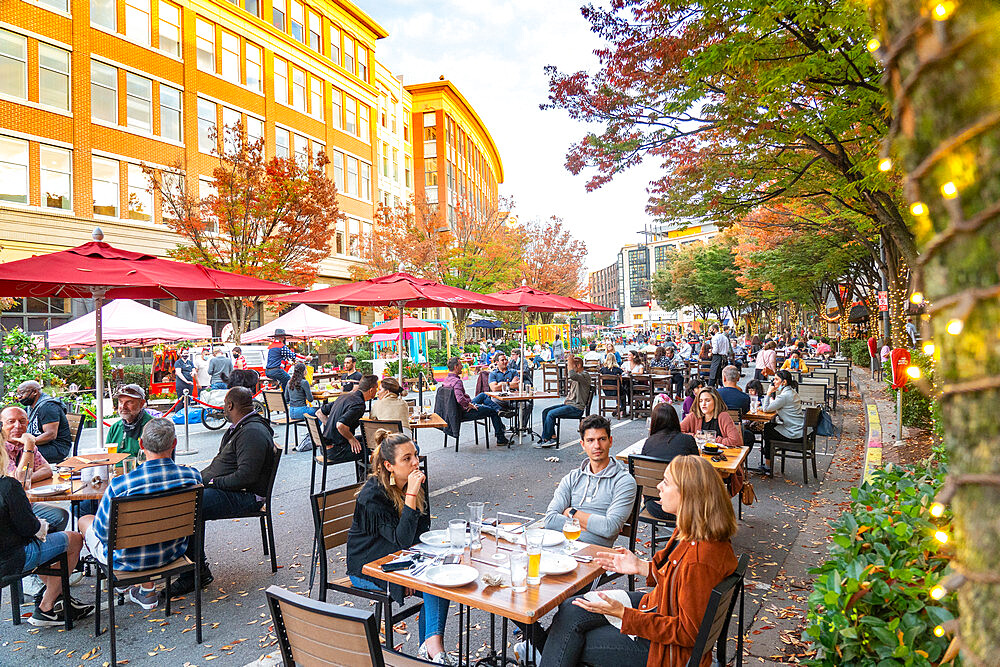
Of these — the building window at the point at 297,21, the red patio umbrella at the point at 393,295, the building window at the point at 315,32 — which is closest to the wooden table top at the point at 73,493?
the red patio umbrella at the point at 393,295

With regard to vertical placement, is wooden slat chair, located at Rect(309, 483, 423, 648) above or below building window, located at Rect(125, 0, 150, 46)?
below

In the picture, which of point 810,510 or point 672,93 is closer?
point 810,510

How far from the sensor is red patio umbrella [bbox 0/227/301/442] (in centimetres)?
612

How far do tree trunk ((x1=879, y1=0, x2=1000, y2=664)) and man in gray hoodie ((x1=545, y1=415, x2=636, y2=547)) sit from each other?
14.0ft

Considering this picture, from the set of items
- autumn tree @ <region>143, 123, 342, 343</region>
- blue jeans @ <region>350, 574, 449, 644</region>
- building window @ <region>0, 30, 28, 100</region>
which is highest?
building window @ <region>0, 30, 28, 100</region>

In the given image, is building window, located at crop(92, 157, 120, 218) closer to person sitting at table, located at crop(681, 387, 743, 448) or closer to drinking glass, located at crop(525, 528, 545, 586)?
person sitting at table, located at crop(681, 387, 743, 448)

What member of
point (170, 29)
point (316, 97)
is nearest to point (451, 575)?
point (170, 29)

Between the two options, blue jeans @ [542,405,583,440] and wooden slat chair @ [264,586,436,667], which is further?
blue jeans @ [542,405,583,440]

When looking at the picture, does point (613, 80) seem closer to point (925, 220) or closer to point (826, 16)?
point (826, 16)

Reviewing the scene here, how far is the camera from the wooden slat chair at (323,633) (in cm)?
264

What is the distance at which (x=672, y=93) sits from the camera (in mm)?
9156

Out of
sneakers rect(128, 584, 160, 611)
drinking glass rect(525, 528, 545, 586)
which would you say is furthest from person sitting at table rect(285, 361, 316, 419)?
drinking glass rect(525, 528, 545, 586)

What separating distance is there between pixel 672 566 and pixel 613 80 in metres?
7.89

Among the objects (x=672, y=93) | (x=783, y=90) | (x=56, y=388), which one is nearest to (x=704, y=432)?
(x=783, y=90)
